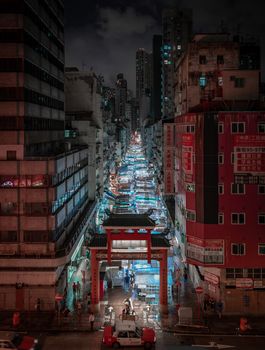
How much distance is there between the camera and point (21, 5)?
4094 centimetres

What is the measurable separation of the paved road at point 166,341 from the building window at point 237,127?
16.0 m

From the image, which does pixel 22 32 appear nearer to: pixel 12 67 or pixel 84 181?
pixel 12 67

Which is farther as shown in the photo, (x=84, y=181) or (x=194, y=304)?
(x=84, y=181)

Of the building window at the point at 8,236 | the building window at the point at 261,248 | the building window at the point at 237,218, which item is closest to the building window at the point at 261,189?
the building window at the point at 237,218

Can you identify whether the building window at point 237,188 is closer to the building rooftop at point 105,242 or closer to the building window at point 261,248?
the building window at point 261,248

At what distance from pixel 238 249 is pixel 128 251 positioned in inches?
368

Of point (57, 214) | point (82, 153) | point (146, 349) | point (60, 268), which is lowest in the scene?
point (146, 349)

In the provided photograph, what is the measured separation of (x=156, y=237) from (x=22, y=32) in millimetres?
21298

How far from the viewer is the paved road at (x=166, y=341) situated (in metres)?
33.0

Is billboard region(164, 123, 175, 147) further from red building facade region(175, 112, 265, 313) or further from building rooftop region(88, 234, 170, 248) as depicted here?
red building facade region(175, 112, 265, 313)

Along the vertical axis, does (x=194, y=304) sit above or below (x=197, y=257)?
below

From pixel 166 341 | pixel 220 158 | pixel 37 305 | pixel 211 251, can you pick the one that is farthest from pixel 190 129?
pixel 37 305

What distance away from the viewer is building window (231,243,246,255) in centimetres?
3988

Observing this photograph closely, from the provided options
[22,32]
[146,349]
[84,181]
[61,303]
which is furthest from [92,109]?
[146,349]
